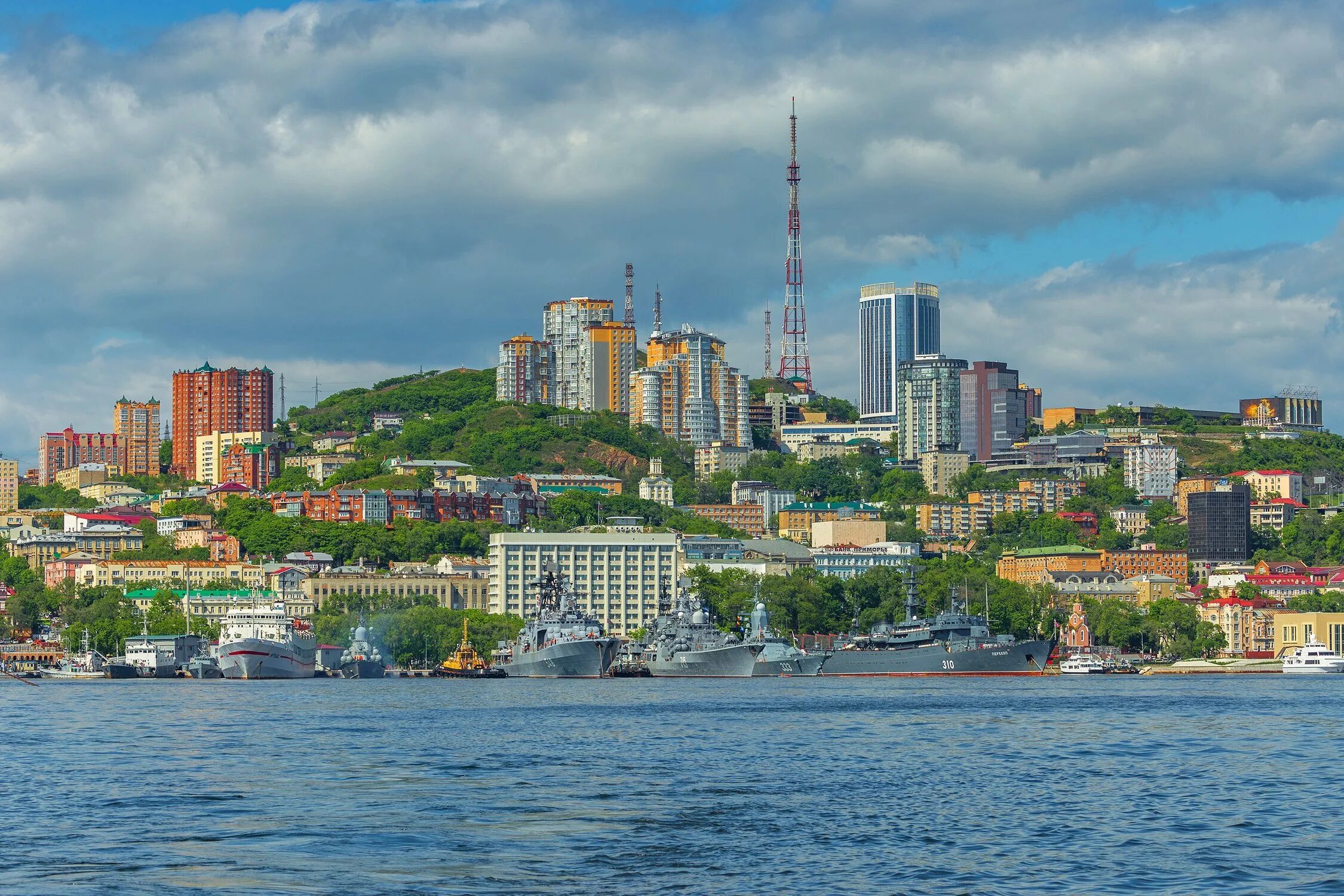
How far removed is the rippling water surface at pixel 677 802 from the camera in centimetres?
3025

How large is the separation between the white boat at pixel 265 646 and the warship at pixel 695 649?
21587 mm

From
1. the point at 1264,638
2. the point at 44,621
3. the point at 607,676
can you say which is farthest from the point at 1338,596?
the point at 44,621

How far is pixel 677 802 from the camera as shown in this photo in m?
38.9

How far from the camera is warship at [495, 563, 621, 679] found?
390ft

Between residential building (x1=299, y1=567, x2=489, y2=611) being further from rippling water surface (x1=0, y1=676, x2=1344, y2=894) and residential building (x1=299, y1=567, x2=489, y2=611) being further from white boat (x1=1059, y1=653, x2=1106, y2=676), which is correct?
rippling water surface (x1=0, y1=676, x2=1344, y2=894)

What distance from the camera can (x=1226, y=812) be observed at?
3728 centimetres

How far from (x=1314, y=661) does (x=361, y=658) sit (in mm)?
62089

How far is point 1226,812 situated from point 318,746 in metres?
23.9

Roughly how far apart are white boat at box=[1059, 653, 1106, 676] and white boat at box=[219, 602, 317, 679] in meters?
48.1

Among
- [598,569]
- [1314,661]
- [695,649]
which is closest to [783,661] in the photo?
[695,649]

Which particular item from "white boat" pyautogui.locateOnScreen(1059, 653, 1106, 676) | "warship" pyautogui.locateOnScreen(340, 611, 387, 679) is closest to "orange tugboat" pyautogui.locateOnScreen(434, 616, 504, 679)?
"warship" pyautogui.locateOnScreen(340, 611, 387, 679)

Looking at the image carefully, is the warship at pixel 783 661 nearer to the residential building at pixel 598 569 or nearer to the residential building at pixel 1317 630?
the residential building at pixel 598 569

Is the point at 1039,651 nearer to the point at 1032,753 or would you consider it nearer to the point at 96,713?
the point at 96,713

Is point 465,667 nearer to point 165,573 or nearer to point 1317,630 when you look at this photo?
point 165,573
